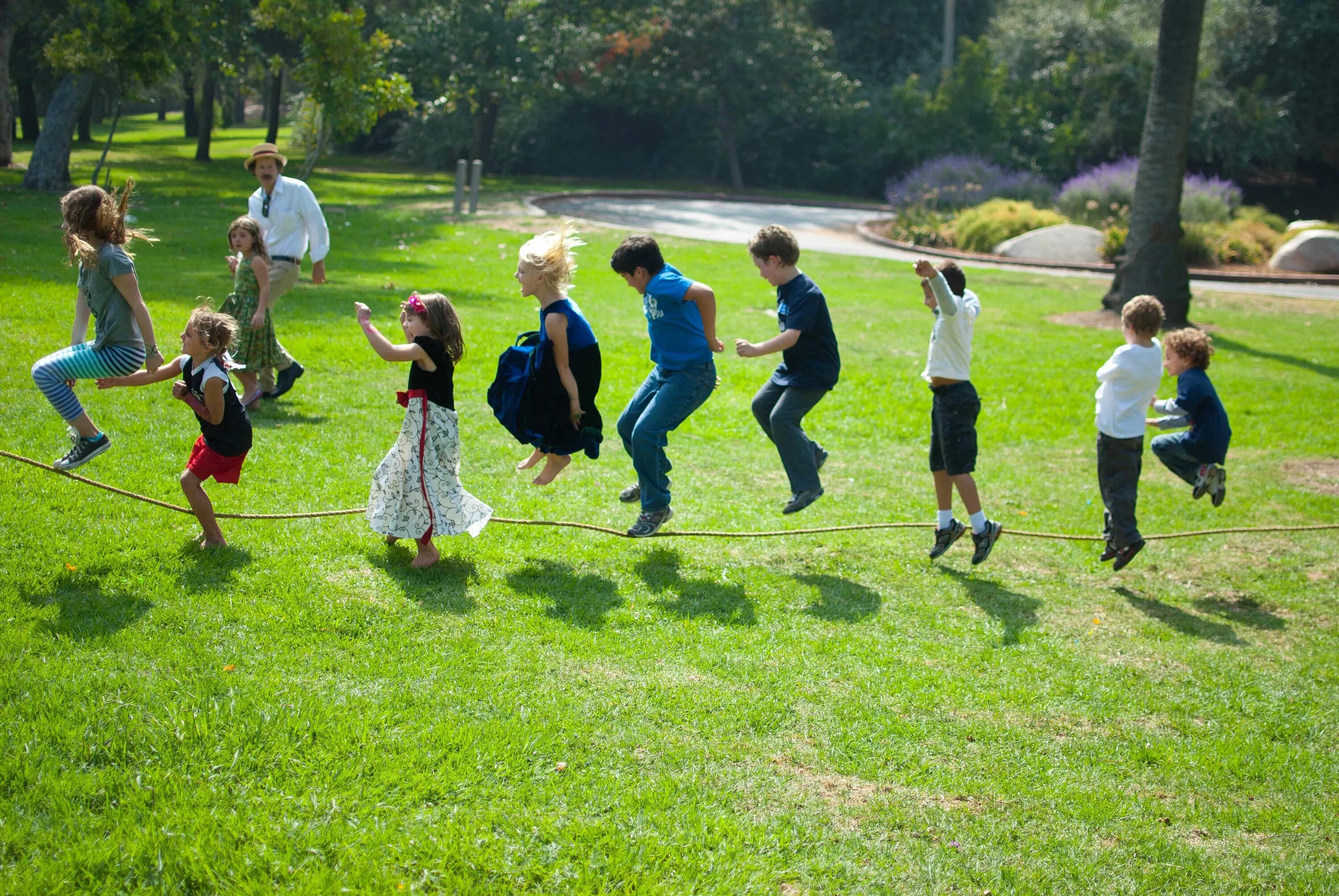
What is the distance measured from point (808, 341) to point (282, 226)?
16.2 ft

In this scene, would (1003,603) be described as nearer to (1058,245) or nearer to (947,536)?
(947,536)

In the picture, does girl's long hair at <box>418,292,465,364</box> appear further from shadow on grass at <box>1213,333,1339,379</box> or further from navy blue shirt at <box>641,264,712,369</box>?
shadow on grass at <box>1213,333,1339,379</box>

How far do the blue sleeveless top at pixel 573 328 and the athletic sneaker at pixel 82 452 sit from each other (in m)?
2.53

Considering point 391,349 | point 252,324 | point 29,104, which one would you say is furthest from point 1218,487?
point 29,104

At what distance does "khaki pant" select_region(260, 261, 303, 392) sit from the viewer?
915 cm

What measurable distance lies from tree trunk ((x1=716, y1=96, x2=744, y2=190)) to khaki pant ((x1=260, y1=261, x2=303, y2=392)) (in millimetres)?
Result: 31219

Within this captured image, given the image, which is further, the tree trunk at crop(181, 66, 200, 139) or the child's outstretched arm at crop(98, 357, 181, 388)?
the tree trunk at crop(181, 66, 200, 139)

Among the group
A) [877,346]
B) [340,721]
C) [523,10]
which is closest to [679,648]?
[340,721]

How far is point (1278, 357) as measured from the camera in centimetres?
1466

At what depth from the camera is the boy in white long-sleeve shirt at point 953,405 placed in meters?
6.77

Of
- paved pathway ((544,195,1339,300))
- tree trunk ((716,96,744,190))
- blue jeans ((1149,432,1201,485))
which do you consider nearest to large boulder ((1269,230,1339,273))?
paved pathway ((544,195,1339,300))

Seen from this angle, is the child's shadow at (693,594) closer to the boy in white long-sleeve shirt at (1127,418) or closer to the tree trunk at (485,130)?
the boy in white long-sleeve shirt at (1127,418)

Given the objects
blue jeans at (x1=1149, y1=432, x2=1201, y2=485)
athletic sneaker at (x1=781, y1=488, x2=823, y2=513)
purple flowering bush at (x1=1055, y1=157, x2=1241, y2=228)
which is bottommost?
athletic sneaker at (x1=781, y1=488, x2=823, y2=513)

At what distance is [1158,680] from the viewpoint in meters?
5.73
